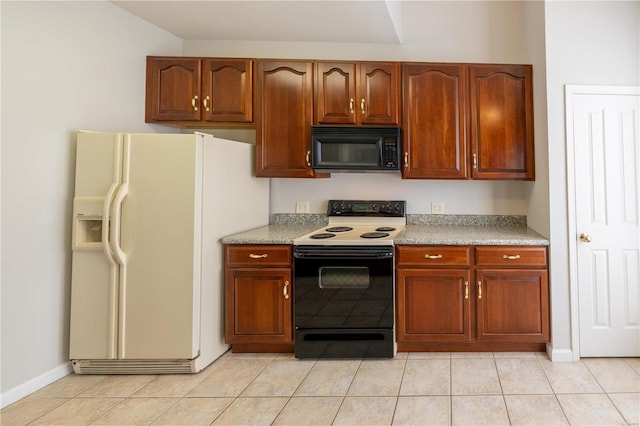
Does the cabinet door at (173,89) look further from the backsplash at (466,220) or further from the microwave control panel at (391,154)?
the backsplash at (466,220)

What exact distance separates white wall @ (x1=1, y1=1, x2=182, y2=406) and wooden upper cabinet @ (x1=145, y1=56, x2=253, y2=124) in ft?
1.34

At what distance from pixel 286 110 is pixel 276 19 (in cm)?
69

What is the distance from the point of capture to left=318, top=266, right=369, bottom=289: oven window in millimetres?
2598

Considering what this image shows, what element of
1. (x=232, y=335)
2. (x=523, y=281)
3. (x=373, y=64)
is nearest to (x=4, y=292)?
(x=232, y=335)

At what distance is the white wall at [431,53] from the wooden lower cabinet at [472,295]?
0.78 metres

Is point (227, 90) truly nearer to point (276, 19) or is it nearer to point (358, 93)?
point (276, 19)

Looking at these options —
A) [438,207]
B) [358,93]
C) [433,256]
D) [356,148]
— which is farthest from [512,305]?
[358,93]

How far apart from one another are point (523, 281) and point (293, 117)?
211 centimetres

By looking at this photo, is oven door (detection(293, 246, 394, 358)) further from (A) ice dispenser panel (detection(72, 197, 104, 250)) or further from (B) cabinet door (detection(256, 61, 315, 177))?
(A) ice dispenser panel (detection(72, 197, 104, 250))

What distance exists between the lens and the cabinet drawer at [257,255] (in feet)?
8.77

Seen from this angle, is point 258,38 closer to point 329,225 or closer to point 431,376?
point 329,225

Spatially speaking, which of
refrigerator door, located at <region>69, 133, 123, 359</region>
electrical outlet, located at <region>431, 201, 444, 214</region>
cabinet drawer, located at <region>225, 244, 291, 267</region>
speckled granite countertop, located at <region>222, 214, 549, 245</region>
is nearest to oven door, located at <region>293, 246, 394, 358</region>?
cabinet drawer, located at <region>225, 244, 291, 267</region>

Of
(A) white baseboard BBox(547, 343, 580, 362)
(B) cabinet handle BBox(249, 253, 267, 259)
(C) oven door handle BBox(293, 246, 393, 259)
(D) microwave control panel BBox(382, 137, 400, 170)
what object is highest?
(D) microwave control panel BBox(382, 137, 400, 170)

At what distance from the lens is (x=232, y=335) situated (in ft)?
8.82
